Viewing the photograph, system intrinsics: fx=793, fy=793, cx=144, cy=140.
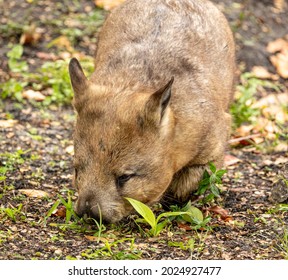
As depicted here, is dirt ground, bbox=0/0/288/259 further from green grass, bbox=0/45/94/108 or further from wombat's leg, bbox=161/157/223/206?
wombat's leg, bbox=161/157/223/206

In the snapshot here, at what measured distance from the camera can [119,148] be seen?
6.14m

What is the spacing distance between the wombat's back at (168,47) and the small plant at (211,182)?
73 cm

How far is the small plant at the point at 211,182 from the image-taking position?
23.2 feet

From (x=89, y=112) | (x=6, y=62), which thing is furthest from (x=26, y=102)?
(x=89, y=112)

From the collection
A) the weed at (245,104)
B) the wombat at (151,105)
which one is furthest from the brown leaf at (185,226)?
the weed at (245,104)

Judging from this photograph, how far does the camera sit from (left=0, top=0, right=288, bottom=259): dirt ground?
20.5 feet

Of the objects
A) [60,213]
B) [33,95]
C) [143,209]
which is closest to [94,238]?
[143,209]

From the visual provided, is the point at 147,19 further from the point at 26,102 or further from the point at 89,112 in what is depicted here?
the point at 26,102

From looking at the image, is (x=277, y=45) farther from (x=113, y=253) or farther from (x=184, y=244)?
(x=113, y=253)

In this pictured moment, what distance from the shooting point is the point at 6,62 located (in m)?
10.8

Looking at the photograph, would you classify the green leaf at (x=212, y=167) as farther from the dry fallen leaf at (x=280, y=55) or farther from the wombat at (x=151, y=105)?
the dry fallen leaf at (x=280, y=55)

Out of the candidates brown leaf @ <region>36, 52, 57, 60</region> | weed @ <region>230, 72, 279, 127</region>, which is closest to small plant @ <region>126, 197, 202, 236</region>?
weed @ <region>230, 72, 279, 127</region>

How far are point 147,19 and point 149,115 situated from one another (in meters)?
1.58

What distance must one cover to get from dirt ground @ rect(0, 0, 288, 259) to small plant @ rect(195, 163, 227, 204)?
0.22m
